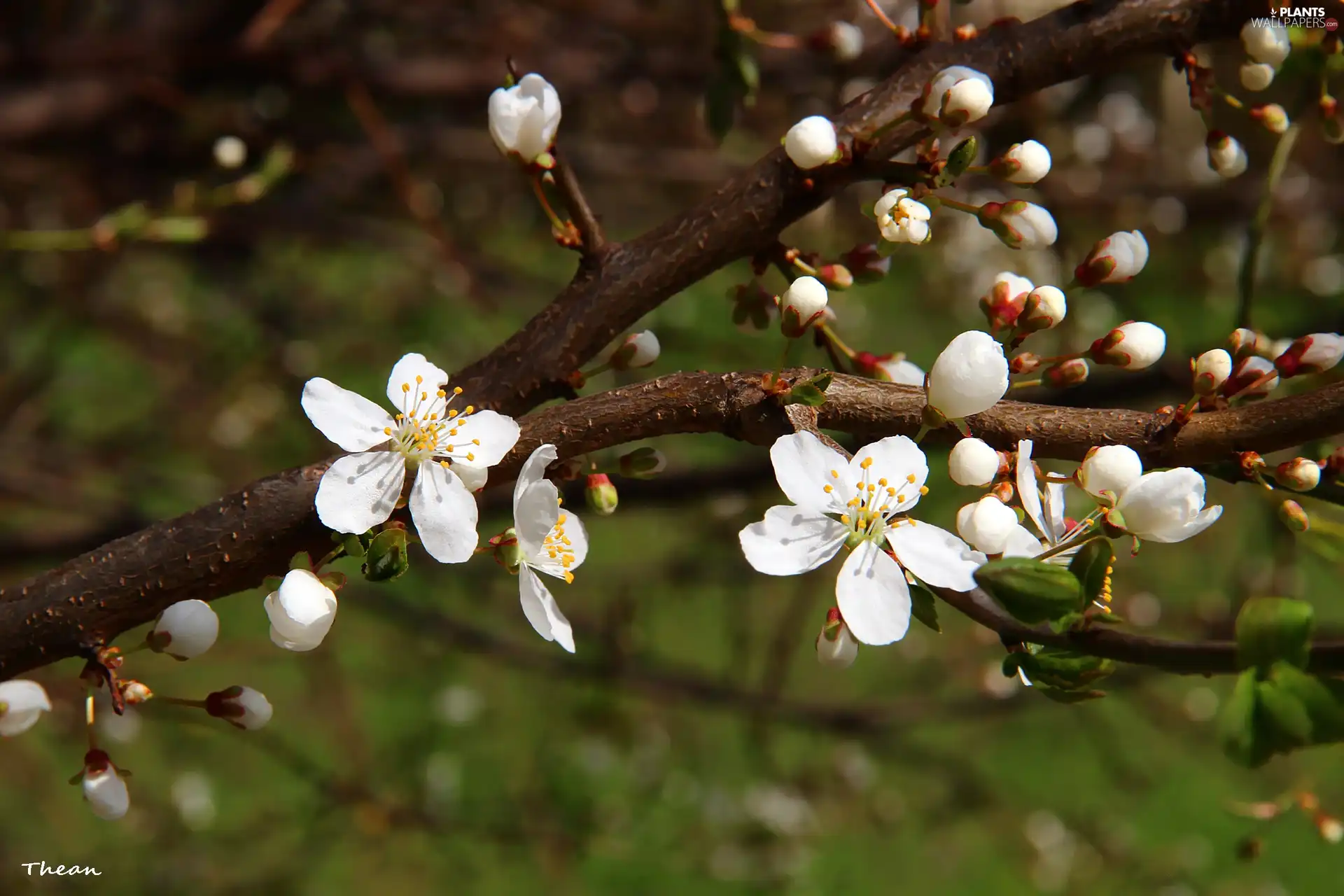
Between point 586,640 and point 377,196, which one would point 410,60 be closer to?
point 377,196

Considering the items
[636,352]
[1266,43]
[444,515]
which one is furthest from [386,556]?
[1266,43]

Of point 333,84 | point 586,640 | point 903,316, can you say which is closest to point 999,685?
point 586,640

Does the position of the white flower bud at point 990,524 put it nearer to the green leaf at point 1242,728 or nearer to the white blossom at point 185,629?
the green leaf at point 1242,728

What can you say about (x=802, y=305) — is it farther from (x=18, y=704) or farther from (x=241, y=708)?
(x=18, y=704)

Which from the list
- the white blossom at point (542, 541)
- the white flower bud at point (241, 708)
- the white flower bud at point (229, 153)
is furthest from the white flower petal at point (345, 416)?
the white flower bud at point (229, 153)

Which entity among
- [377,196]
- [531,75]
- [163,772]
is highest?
[531,75]
